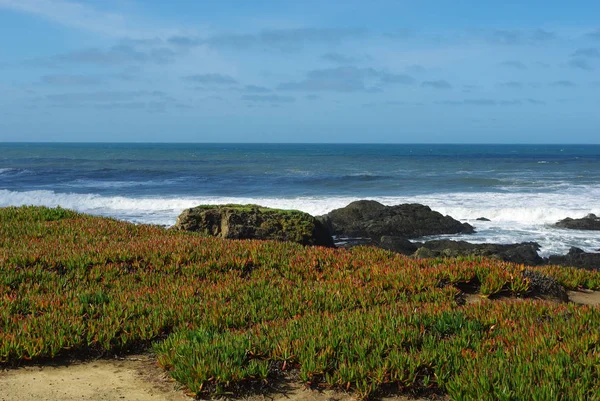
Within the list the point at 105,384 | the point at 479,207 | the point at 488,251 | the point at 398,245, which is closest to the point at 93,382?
the point at 105,384

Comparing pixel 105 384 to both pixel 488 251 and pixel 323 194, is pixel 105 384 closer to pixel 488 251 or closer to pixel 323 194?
pixel 488 251

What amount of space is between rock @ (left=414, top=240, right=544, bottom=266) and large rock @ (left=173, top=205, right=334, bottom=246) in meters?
5.00

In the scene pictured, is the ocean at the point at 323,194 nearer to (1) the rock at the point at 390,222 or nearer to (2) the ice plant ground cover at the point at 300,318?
(1) the rock at the point at 390,222

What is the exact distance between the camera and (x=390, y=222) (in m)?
29.9

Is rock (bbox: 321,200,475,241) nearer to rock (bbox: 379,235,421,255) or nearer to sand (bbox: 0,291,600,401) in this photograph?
rock (bbox: 379,235,421,255)

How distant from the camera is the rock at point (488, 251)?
2081 centimetres

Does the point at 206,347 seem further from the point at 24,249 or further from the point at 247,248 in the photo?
the point at 24,249

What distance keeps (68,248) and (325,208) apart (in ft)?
92.0

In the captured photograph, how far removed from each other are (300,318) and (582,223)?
26492 millimetres

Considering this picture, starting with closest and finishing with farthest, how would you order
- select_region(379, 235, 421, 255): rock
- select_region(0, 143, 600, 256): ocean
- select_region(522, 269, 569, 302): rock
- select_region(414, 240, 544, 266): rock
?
select_region(522, 269, 569, 302): rock → select_region(414, 240, 544, 266): rock → select_region(379, 235, 421, 255): rock → select_region(0, 143, 600, 256): ocean

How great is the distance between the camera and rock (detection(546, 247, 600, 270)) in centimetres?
2150

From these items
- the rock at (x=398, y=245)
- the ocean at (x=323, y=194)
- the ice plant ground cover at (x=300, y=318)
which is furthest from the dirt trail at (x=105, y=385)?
the ocean at (x=323, y=194)

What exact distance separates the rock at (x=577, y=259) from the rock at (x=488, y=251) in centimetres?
50

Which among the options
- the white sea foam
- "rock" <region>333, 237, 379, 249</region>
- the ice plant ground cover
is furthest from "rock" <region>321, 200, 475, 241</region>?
the ice plant ground cover
